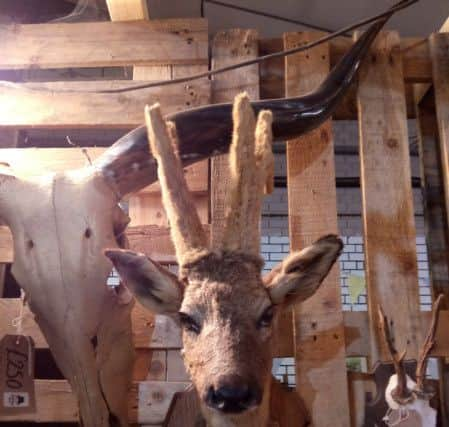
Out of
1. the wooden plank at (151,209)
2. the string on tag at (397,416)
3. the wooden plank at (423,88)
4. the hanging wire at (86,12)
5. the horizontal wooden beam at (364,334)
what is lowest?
the string on tag at (397,416)

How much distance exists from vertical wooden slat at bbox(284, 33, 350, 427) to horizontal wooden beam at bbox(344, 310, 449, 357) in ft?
0.22

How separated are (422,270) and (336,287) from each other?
565 centimetres

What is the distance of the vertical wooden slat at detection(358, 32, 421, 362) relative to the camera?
2645 mm

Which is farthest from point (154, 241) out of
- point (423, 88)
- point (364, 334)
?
point (423, 88)

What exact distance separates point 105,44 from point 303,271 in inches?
71.1

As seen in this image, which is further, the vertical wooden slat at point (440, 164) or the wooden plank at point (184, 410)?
the vertical wooden slat at point (440, 164)

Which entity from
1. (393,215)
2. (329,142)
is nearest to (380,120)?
(329,142)

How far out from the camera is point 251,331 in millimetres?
1839

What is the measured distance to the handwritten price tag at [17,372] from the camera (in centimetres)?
240

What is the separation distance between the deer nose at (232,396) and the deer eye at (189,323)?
0.78 ft

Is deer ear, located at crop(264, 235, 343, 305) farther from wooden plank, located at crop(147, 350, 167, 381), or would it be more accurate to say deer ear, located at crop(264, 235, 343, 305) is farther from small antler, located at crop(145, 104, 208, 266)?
wooden plank, located at crop(147, 350, 167, 381)

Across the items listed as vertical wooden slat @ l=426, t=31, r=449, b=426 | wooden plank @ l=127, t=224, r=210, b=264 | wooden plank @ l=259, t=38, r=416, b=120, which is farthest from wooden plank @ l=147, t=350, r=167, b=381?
wooden plank @ l=259, t=38, r=416, b=120

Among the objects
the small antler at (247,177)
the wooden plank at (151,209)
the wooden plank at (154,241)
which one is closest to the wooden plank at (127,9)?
the wooden plank at (151,209)

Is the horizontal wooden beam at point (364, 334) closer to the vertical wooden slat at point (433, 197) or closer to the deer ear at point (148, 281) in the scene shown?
the vertical wooden slat at point (433, 197)
